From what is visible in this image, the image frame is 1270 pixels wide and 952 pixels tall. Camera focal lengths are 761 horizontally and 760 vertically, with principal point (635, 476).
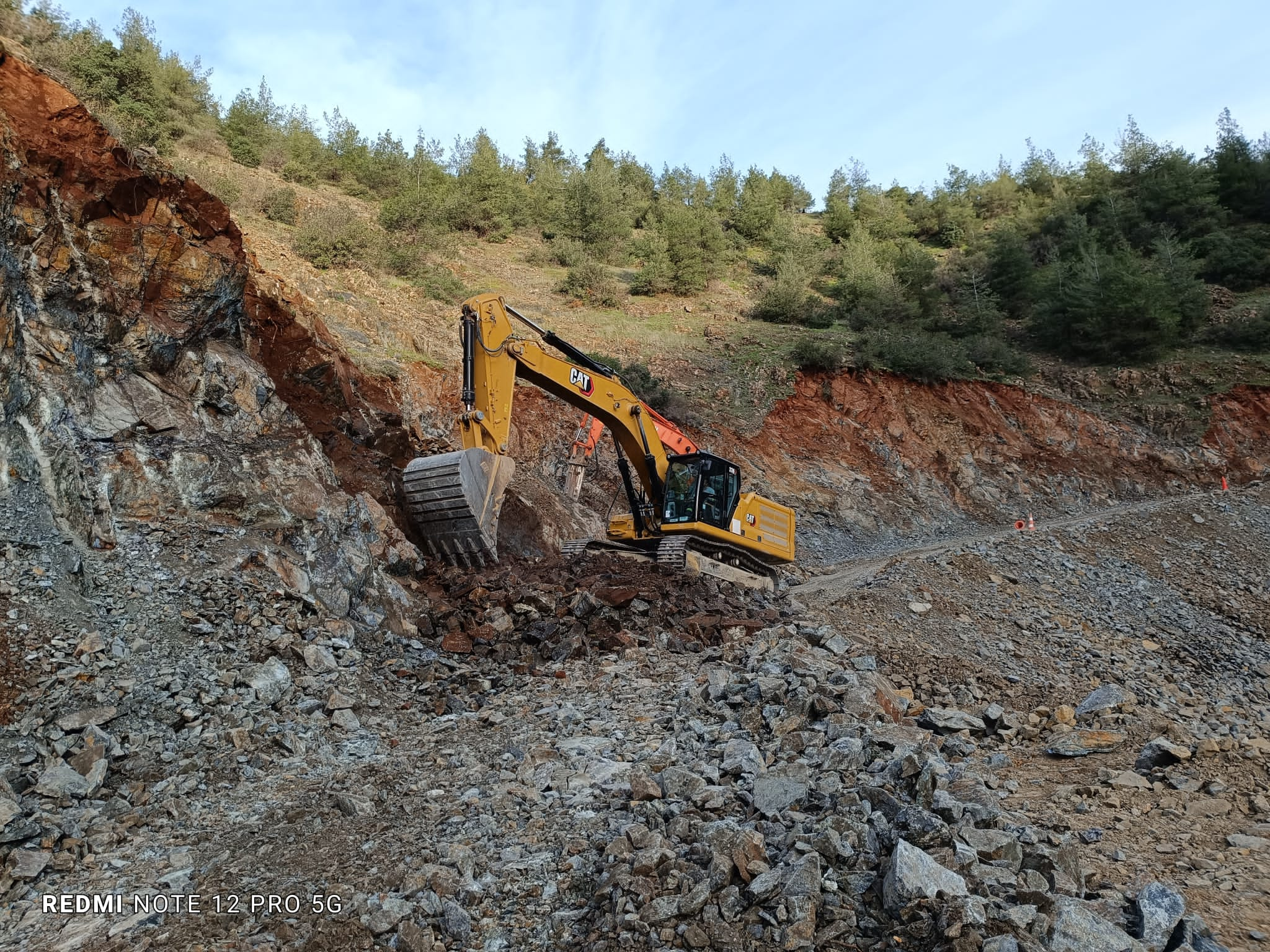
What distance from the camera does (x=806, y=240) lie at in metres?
38.1

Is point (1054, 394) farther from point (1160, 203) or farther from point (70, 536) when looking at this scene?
point (70, 536)

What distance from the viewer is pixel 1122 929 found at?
10.1 ft

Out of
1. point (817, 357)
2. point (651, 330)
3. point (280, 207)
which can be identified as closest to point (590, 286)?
point (651, 330)

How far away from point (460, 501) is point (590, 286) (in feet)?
63.5

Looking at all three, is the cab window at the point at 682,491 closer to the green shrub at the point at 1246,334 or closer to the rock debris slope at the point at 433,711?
the rock debris slope at the point at 433,711

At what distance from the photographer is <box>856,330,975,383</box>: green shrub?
24.4m

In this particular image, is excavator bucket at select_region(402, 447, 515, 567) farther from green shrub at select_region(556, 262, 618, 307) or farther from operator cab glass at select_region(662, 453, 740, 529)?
green shrub at select_region(556, 262, 618, 307)

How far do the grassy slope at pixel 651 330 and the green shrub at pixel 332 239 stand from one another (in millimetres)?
393

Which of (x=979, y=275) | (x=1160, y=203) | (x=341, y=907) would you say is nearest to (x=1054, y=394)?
(x=979, y=275)

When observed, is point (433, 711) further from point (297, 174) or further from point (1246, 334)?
point (1246, 334)

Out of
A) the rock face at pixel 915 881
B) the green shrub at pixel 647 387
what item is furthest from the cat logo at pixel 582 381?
the rock face at pixel 915 881

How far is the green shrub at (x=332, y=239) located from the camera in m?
19.2

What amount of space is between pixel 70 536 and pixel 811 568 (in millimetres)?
14277

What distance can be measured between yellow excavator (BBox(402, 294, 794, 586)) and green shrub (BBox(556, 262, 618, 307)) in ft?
47.8
